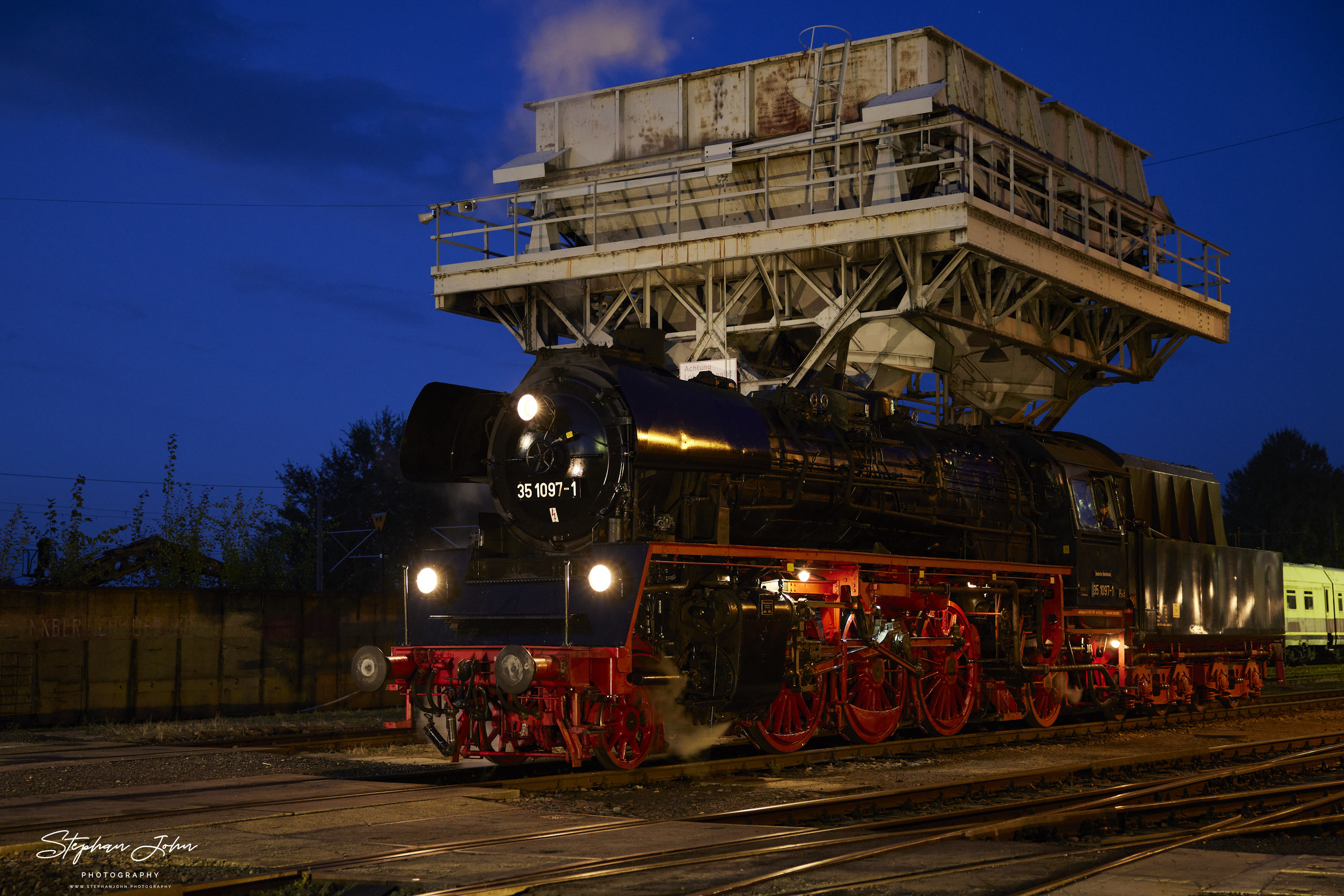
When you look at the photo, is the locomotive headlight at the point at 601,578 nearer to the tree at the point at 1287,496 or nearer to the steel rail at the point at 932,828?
the steel rail at the point at 932,828

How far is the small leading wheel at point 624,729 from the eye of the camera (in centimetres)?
1014

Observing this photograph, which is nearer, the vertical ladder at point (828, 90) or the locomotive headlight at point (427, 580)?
the locomotive headlight at point (427, 580)

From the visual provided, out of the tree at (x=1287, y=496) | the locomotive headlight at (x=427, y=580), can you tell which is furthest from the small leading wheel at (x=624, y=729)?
the tree at (x=1287, y=496)

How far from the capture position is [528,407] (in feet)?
36.6

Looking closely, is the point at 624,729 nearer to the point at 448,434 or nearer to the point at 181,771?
the point at 448,434

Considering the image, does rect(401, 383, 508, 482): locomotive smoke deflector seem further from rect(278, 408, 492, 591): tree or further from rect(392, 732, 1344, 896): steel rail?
rect(278, 408, 492, 591): tree

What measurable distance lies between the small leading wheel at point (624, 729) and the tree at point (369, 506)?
3312cm

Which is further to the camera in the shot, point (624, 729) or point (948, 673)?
point (948, 673)

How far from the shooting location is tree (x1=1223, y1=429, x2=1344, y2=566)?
3103 inches

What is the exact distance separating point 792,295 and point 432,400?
1179 centimetres

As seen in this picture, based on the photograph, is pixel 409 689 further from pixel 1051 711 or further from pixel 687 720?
pixel 1051 711

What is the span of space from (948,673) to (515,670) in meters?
5.93

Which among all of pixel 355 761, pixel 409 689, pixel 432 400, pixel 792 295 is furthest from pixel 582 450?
pixel 792 295
